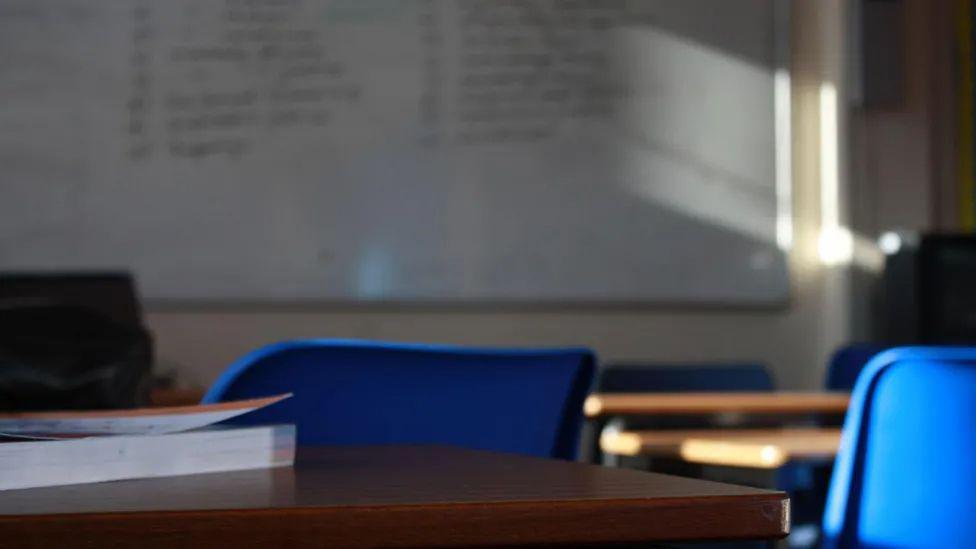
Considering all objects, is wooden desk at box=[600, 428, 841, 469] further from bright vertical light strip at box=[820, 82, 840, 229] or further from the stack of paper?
bright vertical light strip at box=[820, 82, 840, 229]

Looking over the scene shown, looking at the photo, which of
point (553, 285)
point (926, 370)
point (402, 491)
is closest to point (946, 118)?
point (553, 285)

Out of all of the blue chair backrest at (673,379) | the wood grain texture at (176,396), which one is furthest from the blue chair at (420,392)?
the blue chair backrest at (673,379)

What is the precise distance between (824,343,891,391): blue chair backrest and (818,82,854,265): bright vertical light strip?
677 mm

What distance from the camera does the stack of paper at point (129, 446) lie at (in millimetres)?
771

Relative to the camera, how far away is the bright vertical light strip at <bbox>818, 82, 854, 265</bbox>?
184 inches

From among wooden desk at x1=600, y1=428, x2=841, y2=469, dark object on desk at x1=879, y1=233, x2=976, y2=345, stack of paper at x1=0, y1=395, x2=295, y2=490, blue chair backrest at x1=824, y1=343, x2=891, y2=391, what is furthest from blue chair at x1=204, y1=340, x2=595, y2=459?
dark object on desk at x1=879, y1=233, x2=976, y2=345

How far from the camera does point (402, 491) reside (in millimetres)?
737

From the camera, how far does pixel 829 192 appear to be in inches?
184

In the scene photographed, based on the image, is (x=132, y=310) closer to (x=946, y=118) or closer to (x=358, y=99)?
(x=358, y=99)

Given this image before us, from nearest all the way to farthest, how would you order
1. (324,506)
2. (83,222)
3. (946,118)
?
(324,506) → (83,222) → (946,118)

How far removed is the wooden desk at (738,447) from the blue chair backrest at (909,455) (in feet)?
2.09

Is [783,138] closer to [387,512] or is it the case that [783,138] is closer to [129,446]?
[129,446]

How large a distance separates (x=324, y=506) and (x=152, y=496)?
0.12 m

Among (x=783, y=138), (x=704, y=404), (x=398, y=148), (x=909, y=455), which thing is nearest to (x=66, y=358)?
(x=704, y=404)
